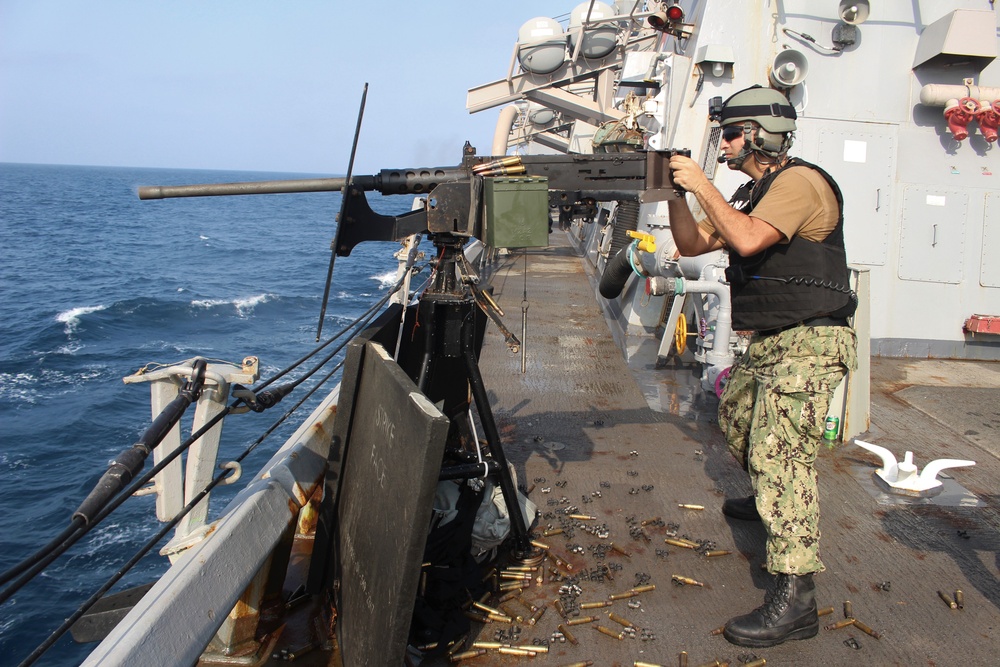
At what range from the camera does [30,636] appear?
6.77 metres

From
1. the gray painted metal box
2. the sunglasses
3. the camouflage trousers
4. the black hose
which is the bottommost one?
the camouflage trousers

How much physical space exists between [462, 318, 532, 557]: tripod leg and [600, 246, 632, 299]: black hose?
5.31 m

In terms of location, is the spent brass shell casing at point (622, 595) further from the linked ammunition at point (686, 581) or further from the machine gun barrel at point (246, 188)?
the machine gun barrel at point (246, 188)

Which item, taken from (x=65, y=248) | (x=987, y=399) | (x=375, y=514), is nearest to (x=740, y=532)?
(x=375, y=514)

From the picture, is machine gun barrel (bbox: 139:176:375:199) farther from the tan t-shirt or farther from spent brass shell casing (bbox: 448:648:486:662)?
spent brass shell casing (bbox: 448:648:486:662)

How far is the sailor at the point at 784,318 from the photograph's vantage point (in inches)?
120

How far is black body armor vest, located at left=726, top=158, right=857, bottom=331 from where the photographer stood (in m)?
3.21

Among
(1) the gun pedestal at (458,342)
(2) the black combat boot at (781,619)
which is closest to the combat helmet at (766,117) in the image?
(1) the gun pedestal at (458,342)

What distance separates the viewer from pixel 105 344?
19016 mm

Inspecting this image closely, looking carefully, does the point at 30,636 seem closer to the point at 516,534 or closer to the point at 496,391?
the point at 496,391

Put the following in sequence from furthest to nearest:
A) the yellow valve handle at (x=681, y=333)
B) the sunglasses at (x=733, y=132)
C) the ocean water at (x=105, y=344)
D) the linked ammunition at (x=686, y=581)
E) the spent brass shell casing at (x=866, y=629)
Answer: the ocean water at (x=105, y=344), the yellow valve handle at (x=681, y=333), the linked ammunition at (x=686, y=581), the sunglasses at (x=733, y=132), the spent brass shell casing at (x=866, y=629)

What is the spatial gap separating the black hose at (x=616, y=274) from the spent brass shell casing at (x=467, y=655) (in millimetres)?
6051

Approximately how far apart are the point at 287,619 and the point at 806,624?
2.16 metres

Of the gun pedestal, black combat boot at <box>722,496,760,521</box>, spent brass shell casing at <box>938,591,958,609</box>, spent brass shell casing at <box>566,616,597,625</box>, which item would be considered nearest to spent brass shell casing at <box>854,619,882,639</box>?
spent brass shell casing at <box>938,591,958,609</box>
